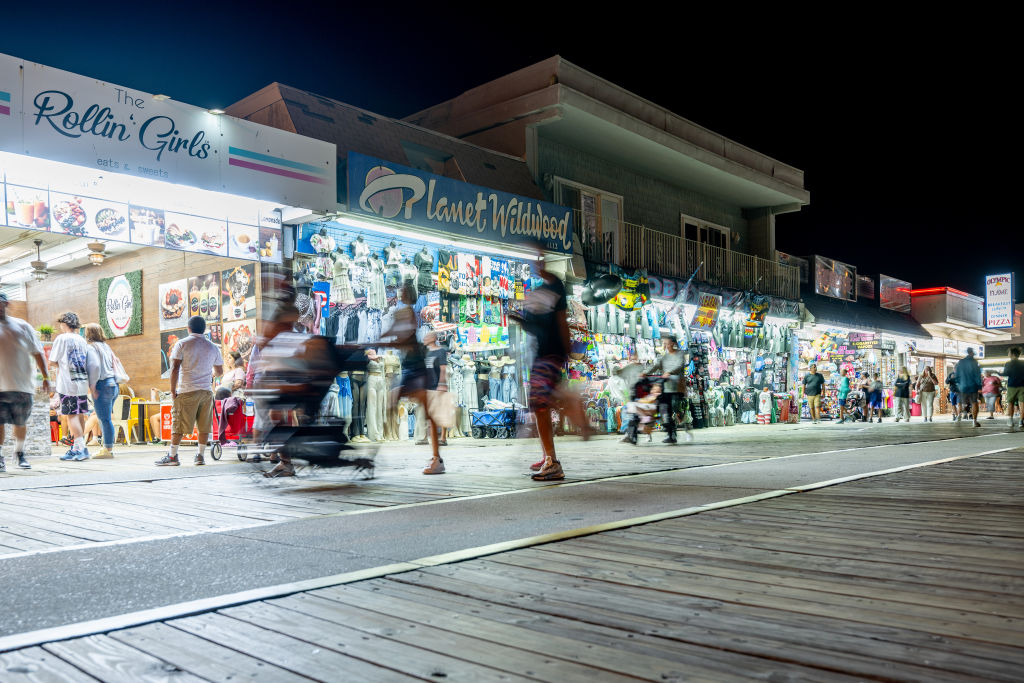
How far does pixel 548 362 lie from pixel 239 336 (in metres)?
8.17

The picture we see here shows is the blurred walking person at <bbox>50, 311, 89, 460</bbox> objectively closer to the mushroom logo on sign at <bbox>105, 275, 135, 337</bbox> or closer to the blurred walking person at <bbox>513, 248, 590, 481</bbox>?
the mushroom logo on sign at <bbox>105, 275, 135, 337</bbox>

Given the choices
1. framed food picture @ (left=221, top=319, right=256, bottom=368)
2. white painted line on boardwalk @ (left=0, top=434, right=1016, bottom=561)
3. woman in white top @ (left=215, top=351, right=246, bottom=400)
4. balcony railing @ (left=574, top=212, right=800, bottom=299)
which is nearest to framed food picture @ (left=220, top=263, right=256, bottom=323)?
framed food picture @ (left=221, top=319, right=256, bottom=368)

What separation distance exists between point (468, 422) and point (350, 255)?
13.1 ft

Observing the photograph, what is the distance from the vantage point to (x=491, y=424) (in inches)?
587

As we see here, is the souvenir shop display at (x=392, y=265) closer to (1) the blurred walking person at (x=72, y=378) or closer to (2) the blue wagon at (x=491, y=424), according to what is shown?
(2) the blue wagon at (x=491, y=424)

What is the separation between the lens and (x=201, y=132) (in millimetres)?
10359

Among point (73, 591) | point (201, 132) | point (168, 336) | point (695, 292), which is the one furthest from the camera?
point (695, 292)

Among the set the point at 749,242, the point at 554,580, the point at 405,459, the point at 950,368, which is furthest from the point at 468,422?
the point at 950,368

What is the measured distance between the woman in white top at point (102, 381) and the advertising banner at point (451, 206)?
3.90 m

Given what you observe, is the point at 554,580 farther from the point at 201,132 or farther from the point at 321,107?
the point at 321,107

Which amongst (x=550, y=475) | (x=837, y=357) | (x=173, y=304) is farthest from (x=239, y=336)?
(x=837, y=357)

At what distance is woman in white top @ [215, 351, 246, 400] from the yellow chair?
2.90 m

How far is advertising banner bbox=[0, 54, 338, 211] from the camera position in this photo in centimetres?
897

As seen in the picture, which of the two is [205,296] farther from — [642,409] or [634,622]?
[634,622]
